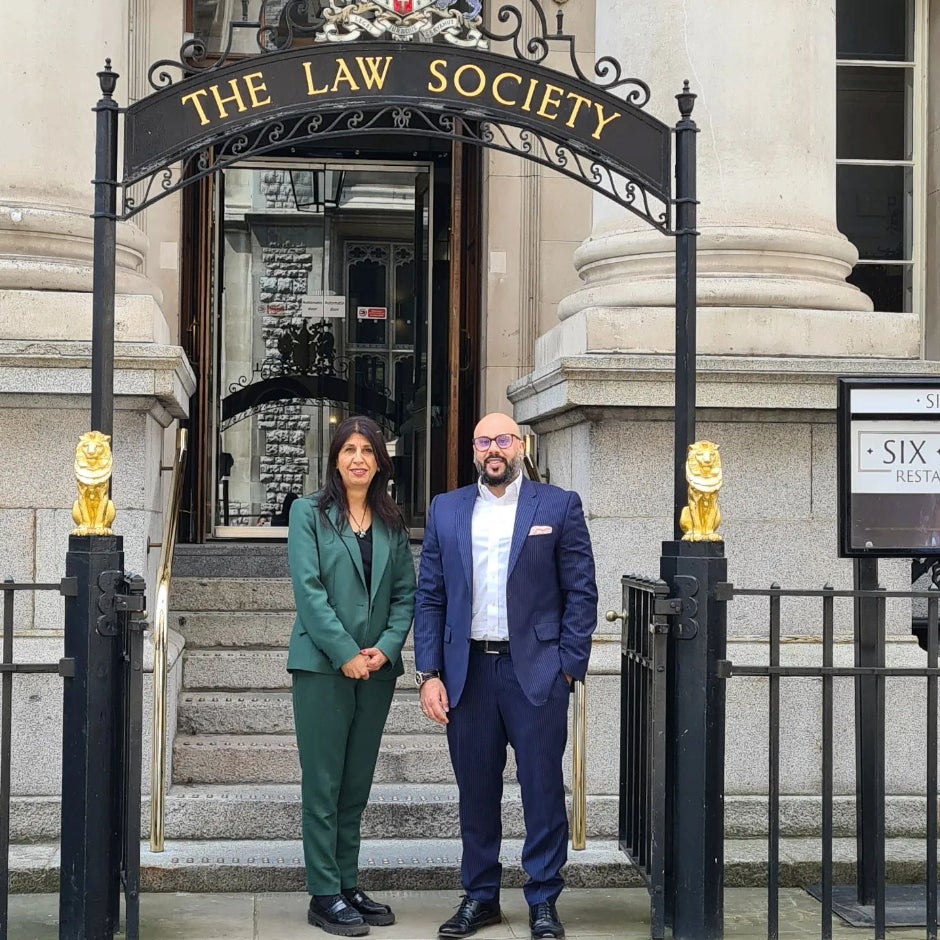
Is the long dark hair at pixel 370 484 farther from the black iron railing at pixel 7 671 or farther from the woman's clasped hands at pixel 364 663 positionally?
the black iron railing at pixel 7 671

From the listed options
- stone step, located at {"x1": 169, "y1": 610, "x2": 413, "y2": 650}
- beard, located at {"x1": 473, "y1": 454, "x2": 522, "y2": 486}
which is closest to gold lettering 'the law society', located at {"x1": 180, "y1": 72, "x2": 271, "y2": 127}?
beard, located at {"x1": 473, "y1": 454, "x2": 522, "y2": 486}

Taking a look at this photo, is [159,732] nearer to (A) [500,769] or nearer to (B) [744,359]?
(A) [500,769]

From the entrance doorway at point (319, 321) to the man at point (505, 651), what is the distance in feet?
16.8

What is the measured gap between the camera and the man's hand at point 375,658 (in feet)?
18.9

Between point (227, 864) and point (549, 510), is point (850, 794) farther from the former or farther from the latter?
point (227, 864)

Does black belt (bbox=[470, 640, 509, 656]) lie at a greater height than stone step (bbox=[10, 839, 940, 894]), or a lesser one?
greater

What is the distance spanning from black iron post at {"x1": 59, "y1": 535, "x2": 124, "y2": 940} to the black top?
1046mm

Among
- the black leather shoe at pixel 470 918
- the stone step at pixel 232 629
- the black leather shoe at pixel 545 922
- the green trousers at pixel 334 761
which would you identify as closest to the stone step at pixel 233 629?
the stone step at pixel 232 629

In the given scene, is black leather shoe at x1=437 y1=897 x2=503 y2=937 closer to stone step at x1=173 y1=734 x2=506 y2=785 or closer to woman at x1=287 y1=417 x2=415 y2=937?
woman at x1=287 y1=417 x2=415 y2=937

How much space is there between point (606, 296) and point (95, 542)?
130 inches

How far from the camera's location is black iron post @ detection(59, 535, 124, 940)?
5.27 metres

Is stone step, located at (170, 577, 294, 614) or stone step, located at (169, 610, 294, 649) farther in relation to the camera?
stone step, located at (170, 577, 294, 614)

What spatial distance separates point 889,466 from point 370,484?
6.94 feet

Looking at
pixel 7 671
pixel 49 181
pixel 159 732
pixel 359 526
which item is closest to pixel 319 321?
pixel 49 181
